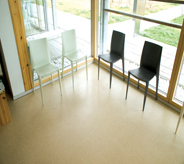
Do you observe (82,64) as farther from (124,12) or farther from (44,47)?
(124,12)

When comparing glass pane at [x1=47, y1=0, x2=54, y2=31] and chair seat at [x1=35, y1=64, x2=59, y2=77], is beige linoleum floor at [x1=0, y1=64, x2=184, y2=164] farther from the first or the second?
glass pane at [x1=47, y1=0, x2=54, y2=31]

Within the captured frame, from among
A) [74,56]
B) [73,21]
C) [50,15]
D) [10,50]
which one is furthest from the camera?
[73,21]

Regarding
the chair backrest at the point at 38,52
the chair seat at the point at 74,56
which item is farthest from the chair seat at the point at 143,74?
the chair backrest at the point at 38,52

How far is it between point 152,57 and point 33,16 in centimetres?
216

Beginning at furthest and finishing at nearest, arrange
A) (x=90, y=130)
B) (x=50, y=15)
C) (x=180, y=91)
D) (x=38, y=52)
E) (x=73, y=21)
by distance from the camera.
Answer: (x=73, y=21) < (x=50, y=15) < (x=38, y=52) < (x=180, y=91) < (x=90, y=130)

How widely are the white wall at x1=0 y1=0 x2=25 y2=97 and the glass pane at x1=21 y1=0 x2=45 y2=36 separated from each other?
330 mm

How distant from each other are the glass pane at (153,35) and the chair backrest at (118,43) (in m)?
0.25

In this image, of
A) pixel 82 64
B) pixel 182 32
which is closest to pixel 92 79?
pixel 82 64

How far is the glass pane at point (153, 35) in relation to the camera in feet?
9.55

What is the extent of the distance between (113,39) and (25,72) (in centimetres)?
178

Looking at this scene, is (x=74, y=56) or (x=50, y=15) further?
(x=74, y=56)

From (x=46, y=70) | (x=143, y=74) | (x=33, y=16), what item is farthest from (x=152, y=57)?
(x=33, y=16)

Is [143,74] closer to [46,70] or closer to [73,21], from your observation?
[46,70]

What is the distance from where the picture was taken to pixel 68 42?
3.63 metres
